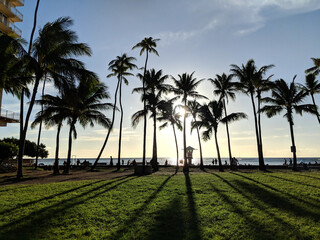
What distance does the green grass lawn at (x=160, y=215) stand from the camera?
206 inches

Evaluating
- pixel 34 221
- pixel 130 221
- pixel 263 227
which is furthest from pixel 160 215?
pixel 34 221

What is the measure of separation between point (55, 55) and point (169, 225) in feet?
47.8

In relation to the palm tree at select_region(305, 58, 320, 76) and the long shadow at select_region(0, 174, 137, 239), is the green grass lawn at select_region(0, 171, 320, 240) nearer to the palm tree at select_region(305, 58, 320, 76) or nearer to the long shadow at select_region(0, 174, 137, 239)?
the long shadow at select_region(0, 174, 137, 239)

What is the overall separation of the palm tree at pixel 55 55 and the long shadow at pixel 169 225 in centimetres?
1262

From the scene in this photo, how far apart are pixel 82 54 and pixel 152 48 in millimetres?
13901

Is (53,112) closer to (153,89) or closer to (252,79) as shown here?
(153,89)

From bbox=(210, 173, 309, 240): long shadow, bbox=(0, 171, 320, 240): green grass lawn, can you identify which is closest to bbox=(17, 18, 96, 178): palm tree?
Answer: bbox=(0, 171, 320, 240): green grass lawn

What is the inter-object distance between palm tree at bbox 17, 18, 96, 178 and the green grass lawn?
9281mm

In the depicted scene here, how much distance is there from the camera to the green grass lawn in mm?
5234

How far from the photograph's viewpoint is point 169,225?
5789 millimetres

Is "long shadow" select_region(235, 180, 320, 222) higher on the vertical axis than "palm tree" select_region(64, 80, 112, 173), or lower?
lower

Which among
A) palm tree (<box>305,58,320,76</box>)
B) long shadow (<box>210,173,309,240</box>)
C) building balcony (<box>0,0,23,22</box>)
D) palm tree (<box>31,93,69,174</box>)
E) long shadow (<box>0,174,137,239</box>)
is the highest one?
building balcony (<box>0,0,23,22</box>)

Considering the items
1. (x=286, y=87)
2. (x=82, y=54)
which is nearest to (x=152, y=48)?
(x=82, y=54)

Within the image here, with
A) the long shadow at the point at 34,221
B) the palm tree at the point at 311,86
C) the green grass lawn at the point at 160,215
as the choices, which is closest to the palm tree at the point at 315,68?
the palm tree at the point at 311,86
